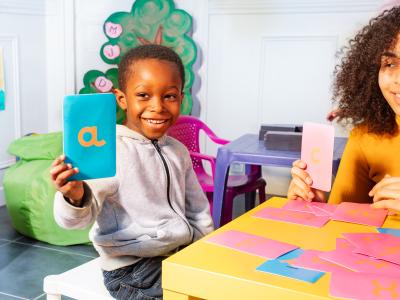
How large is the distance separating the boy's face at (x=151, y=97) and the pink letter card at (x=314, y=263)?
0.56 meters

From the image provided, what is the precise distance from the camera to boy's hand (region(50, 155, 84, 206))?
99 cm

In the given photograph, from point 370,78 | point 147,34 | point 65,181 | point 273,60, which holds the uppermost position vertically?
Answer: point 147,34

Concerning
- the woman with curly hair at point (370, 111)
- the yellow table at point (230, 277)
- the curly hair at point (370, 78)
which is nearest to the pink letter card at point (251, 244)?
the yellow table at point (230, 277)

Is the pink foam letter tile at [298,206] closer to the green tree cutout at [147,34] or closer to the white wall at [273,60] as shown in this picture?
the white wall at [273,60]

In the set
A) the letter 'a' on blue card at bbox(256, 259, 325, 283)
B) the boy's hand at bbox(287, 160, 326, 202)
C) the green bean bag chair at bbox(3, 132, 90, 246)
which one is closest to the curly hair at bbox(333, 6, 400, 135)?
the boy's hand at bbox(287, 160, 326, 202)

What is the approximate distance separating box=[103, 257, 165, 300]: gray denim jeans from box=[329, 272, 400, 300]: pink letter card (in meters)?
0.59

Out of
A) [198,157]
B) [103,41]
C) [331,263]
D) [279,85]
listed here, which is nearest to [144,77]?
[331,263]

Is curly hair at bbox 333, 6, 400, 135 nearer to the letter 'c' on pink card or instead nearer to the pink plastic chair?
the letter 'c' on pink card

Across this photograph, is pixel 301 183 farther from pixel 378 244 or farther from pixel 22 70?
pixel 22 70

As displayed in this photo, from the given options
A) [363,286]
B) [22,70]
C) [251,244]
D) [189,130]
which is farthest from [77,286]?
[22,70]

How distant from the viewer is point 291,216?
1184mm

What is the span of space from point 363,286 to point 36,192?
2.32 meters

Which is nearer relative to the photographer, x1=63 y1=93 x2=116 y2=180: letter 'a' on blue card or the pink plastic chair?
x1=63 y1=93 x2=116 y2=180: letter 'a' on blue card

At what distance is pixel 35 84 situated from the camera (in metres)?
3.73
